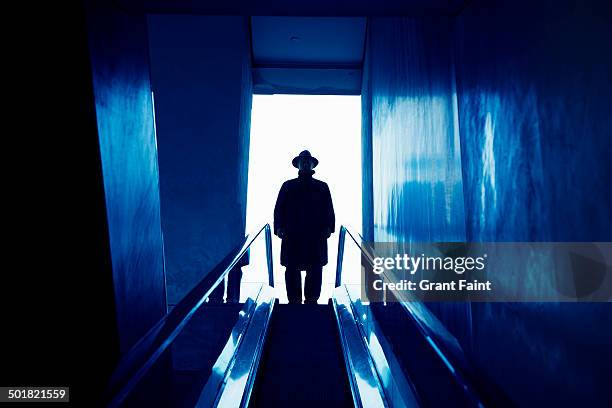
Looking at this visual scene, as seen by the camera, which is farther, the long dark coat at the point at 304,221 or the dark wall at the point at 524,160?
the long dark coat at the point at 304,221

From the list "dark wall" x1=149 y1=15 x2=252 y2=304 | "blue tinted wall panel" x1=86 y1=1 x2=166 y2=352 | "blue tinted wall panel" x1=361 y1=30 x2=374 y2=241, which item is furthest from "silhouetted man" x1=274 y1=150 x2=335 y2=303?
"blue tinted wall panel" x1=361 y1=30 x2=374 y2=241

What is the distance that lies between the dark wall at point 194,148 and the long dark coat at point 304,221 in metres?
2.11

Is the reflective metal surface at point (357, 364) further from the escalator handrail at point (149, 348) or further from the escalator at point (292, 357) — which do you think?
the escalator handrail at point (149, 348)

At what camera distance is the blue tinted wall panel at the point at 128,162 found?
7.41ft

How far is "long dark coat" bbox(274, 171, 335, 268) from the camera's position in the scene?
5.54 meters

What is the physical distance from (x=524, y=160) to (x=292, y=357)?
8.00 feet

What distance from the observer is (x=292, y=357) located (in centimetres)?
378

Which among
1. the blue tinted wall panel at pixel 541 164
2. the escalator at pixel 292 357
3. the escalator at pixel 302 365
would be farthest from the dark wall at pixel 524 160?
the escalator at pixel 302 365

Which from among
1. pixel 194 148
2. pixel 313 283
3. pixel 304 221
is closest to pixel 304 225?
pixel 304 221

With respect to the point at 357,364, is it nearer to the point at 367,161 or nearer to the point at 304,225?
the point at 304,225

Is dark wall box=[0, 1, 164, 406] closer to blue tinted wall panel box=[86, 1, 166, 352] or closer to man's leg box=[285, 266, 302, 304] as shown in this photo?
blue tinted wall panel box=[86, 1, 166, 352]

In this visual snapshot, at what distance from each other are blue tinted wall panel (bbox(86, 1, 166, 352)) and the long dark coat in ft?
8.13

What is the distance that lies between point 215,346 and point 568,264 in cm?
289

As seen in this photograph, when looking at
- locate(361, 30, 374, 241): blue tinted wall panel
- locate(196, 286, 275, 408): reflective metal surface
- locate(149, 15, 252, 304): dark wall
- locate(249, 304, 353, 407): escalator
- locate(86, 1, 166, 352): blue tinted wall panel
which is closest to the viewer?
locate(86, 1, 166, 352): blue tinted wall panel
